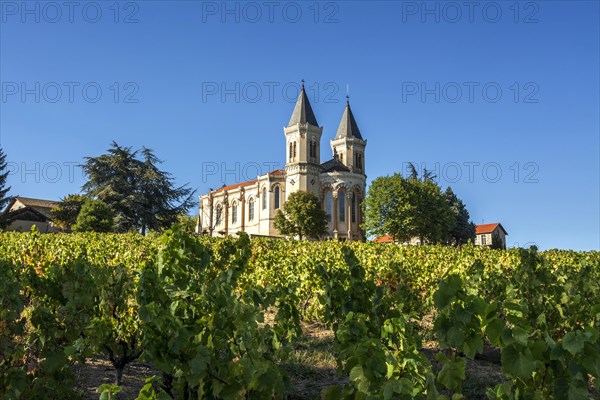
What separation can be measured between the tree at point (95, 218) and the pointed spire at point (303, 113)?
34829mm

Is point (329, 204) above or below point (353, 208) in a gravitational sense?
above

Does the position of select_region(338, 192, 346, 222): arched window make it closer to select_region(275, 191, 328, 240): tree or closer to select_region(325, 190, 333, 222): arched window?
select_region(325, 190, 333, 222): arched window

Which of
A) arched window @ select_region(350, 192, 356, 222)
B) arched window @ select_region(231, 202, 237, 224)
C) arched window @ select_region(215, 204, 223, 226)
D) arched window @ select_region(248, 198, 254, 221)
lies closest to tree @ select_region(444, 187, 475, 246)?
arched window @ select_region(350, 192, 356, 222)

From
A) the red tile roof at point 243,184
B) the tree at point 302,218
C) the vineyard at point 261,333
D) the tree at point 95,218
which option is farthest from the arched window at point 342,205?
the vineyard at point 261,333

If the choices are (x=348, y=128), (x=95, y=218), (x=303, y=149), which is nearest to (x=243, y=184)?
(x=303, y=149)

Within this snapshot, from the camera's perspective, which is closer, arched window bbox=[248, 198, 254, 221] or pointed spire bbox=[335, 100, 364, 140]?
pointed spire bbox=[335, 100, 364, 140]

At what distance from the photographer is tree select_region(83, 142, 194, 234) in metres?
49.0

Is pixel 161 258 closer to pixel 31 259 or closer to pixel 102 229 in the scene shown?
pixel 31 259

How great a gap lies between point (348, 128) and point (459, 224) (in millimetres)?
23921

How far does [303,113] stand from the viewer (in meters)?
75.0

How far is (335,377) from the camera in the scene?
269 inches

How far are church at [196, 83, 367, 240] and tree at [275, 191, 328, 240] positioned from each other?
3.24 meters

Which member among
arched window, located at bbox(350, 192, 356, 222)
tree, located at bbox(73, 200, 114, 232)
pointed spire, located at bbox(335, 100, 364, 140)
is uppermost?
pointed spire, located at bbox(335, 100, 364, 140)

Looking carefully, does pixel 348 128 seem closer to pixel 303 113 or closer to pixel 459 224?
pixel 303 113
